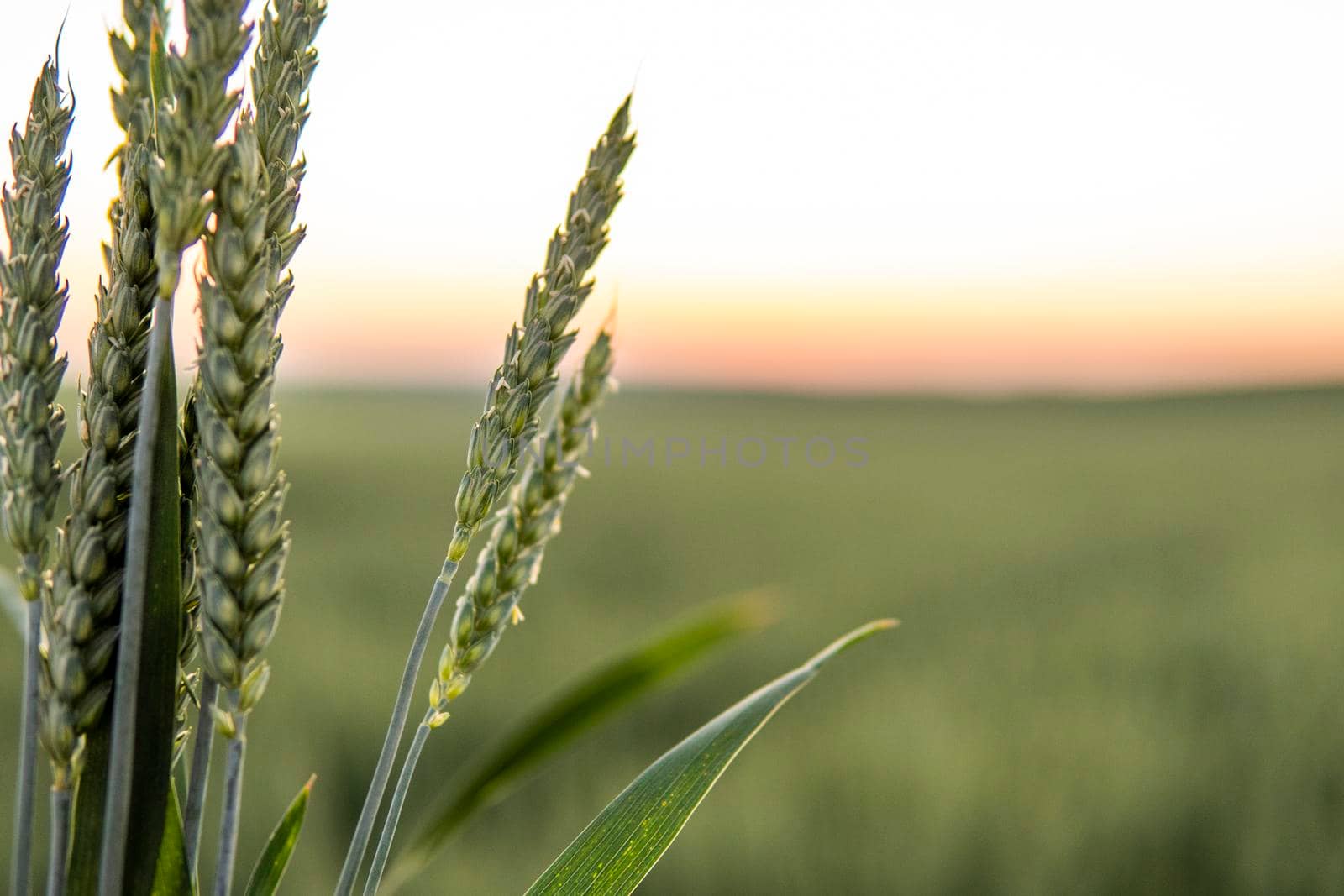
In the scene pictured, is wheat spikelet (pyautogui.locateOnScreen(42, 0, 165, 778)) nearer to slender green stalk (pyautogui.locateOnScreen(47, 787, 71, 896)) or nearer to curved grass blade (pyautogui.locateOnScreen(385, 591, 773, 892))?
slender green stalk (pyautogui.locateOnScreen(47, 787, 71, 896))

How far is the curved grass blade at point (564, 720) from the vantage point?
326 mm

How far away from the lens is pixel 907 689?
10.00 ft

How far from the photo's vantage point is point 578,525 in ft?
19.0

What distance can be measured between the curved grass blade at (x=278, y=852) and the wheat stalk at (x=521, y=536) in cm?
8

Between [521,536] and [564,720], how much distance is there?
7cm

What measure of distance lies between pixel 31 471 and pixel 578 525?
547 cm

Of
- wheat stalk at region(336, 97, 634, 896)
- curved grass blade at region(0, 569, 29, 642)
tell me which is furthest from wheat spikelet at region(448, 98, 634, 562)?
curved grass blade at region(0, 569, 29, 642)

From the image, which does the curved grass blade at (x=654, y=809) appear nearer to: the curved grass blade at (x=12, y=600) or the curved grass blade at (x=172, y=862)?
the curved grass blade at (x=172, y=862)

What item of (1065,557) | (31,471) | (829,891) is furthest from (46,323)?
(1065,557)

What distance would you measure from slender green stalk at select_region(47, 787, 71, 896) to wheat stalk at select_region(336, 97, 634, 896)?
0.11 meters

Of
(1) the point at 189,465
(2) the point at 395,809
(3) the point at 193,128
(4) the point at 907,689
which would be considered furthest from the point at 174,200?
(4) the point at 907,689

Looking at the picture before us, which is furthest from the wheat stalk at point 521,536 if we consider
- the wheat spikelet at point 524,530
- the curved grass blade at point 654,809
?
the curved grass blade at point 654,809

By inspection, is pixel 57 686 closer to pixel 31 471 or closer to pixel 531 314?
pixel 31 471

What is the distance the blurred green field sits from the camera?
6.78 feet
